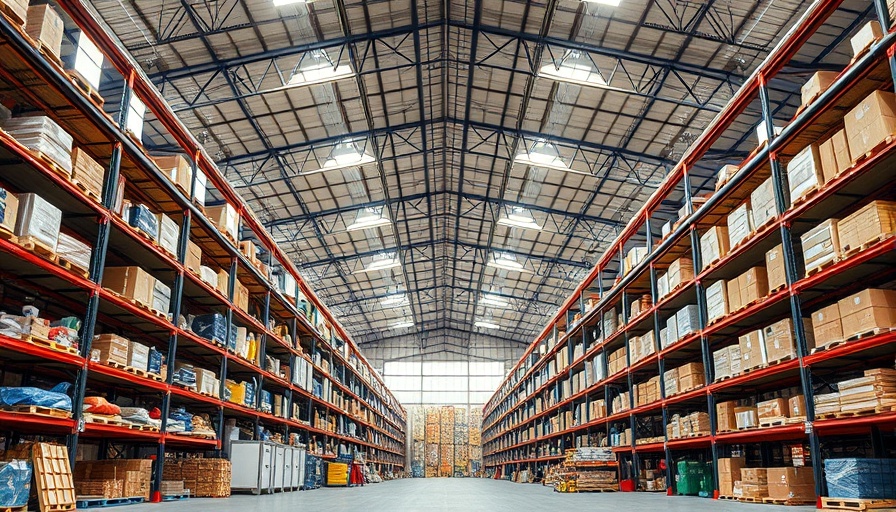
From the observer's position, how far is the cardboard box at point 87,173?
7.67 metres

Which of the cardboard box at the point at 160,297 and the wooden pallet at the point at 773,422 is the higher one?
the cardboard box at the point at 160,297

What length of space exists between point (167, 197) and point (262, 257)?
1927 centimetres

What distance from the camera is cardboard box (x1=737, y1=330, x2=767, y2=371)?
363 inches

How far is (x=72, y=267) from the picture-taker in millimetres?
7457

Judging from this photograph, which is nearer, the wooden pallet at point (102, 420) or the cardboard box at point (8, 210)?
the cardboard box at point (8, 210)

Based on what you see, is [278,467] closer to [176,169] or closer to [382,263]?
[176,169]

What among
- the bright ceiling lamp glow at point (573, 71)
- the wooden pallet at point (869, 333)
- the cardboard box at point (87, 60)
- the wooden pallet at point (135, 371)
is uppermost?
the bright ceiling lamp glow at point (573, 71)

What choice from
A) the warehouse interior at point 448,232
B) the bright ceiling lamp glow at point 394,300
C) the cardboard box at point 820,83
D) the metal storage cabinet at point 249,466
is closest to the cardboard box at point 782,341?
the warehouse interior at point 448,232

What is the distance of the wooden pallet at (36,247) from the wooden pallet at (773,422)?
31.6ft

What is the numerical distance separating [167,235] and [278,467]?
6578 millimetres

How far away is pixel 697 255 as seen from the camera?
37.3 ft

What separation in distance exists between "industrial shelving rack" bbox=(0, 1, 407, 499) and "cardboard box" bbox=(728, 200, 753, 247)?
9.29m

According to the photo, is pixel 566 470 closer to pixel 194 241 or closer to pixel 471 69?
pixel 194 241

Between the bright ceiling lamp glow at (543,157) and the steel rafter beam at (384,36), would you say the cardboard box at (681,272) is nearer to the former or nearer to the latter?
the steel rafter beam at (384,36)
